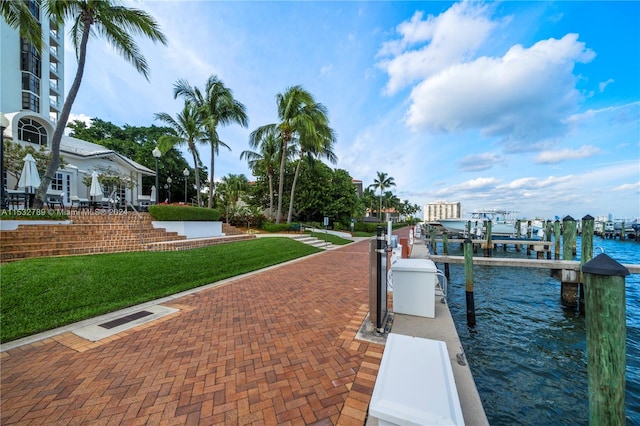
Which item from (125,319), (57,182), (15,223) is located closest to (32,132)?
(57,182)

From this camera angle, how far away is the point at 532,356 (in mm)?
4410

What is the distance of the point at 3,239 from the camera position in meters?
6.65

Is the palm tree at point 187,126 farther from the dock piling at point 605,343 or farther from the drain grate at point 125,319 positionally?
the dock piling at point 605,343

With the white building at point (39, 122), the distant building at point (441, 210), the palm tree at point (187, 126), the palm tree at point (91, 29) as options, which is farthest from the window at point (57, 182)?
the distant building at point (441, 210)

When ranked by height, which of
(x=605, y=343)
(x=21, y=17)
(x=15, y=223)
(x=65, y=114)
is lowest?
(x=605, y=343)

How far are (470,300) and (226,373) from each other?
5988 millimetres

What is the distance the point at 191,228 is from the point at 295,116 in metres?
11.4

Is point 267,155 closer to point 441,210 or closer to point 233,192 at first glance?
point 233,192

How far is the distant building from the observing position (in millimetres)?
141750

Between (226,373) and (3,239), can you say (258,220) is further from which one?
(226,373)

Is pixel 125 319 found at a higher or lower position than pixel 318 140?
lower

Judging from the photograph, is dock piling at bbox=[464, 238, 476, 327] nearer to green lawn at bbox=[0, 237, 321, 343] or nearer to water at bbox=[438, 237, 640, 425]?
water at bbox=[438, 237, 640, 425]

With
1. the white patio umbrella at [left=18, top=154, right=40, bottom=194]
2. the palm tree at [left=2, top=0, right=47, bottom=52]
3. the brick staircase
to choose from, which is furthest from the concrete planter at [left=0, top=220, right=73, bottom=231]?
the palm tree at [left=2, top=0, right=47, bottom=52]

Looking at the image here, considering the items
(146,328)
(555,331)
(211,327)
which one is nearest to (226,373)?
(211,327)
